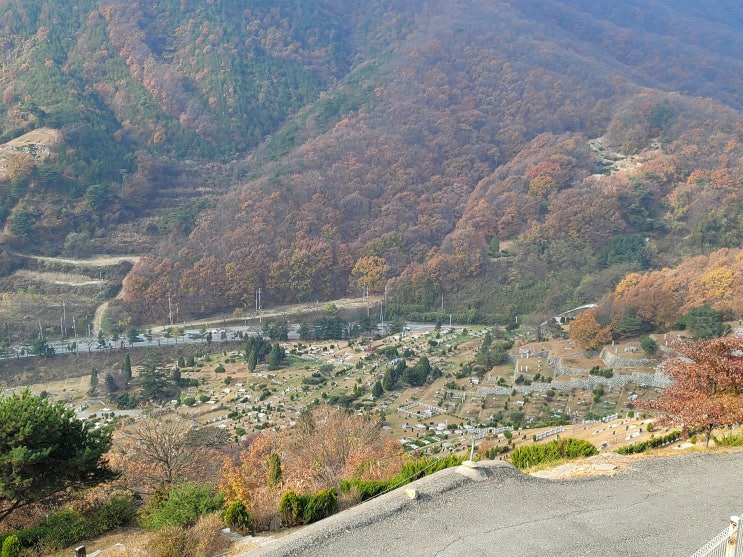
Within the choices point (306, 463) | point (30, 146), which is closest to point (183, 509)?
point (306, 463)

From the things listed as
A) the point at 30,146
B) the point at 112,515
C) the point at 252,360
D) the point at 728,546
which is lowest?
the point at 252,360

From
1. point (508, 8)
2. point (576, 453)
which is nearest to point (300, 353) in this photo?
point (576, 453)

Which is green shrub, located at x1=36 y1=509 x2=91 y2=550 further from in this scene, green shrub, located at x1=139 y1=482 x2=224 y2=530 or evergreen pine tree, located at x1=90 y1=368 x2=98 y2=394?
evergreen pine tree, located at x1=90 y1=368 x2=98 y2=394

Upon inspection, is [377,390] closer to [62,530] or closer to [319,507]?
[319,507]

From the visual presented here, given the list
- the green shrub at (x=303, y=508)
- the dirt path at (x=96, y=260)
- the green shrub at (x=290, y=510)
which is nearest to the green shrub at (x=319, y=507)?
the green shrub at (x=303, y=508)

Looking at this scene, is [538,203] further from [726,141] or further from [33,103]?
[33,103]

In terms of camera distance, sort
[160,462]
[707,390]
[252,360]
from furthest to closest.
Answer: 1. [252,360]
2. [160,462]
3. [707,390]
